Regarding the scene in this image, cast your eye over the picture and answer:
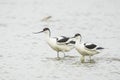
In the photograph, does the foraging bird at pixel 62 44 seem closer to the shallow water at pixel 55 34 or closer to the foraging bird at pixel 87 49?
the shallow water at pixel 55 34

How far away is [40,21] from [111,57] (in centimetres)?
1038

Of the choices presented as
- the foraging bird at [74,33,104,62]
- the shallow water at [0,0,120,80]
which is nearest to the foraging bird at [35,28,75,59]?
the shallow water at [0,0,120,80]

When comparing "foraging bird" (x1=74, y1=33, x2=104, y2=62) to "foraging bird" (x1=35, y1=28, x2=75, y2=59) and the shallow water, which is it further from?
"foraging bird" (x1=35, y1=28, x2=75, y2=59)

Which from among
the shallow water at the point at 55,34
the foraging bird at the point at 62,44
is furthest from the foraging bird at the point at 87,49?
the foraging bird at the point at 62,44

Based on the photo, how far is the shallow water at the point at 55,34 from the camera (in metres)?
15.5

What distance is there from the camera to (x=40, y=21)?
2766cm

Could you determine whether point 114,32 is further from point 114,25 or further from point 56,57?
point 56,57

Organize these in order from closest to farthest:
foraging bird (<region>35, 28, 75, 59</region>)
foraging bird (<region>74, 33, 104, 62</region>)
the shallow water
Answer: the shallow water → foraging bird (<region>74, 33, 104, 62</region>) → foraging bird (<region>35, 28, 75, 59</region>)

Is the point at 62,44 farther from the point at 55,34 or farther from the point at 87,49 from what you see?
the point at 55,34

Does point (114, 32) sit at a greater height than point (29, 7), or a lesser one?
lesser

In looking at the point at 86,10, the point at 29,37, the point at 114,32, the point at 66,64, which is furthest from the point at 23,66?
the point at 86,10

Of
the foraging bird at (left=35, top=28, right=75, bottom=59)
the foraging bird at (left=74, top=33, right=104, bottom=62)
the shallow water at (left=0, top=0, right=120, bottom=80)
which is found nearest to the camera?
the shallow water at (left=0, top=0, right=120, bottom=80)

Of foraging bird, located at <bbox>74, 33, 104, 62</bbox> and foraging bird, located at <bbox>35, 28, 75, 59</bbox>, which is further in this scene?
foraging bird, located at <bbox>35, 28, 75, 59</bbox>

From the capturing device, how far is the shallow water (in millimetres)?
15484
